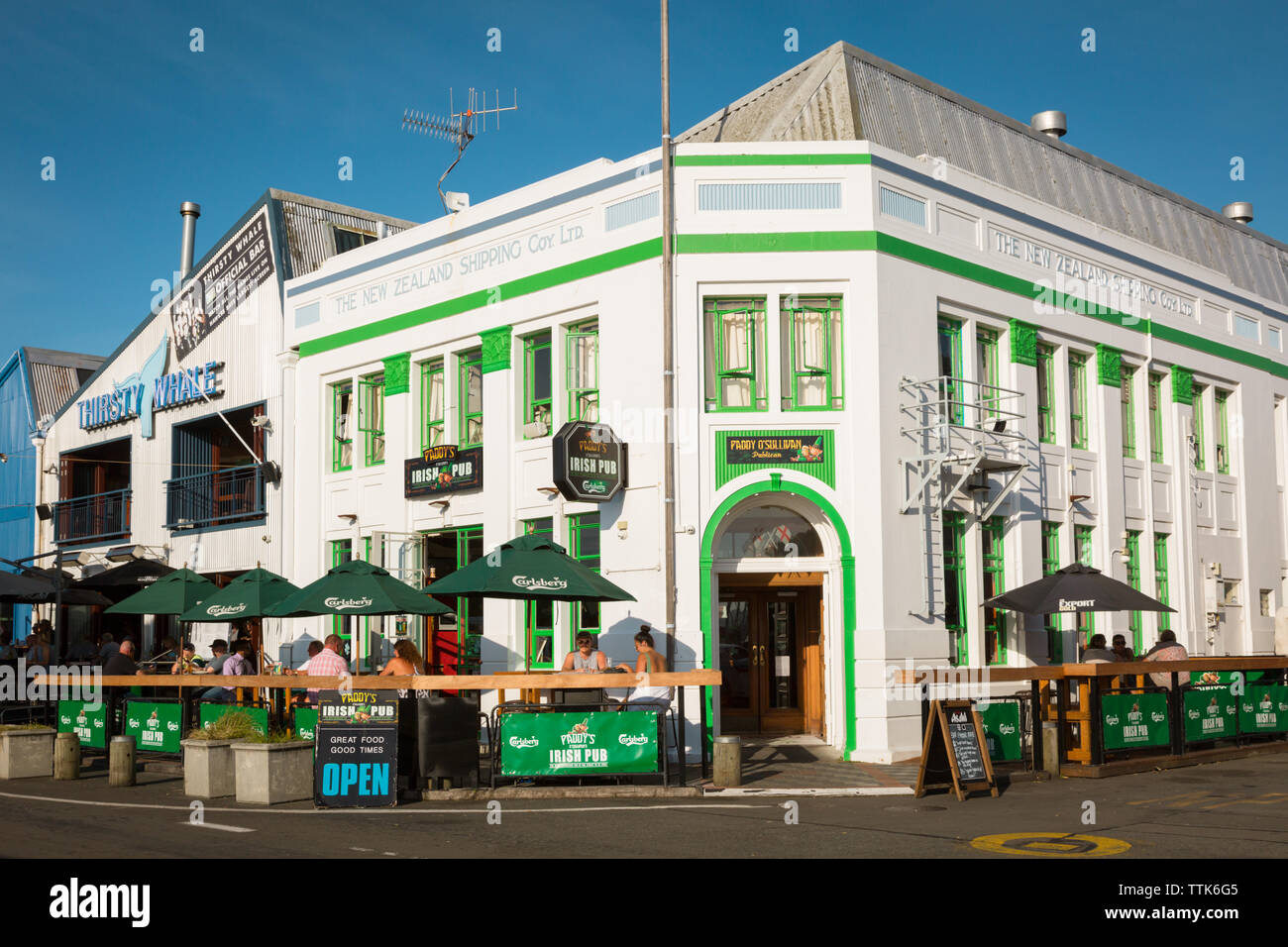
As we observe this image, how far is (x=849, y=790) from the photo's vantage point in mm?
14750

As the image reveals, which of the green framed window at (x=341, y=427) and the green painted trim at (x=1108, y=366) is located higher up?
the green painted trim at (x=1108, y=366)

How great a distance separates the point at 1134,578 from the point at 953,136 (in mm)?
8482

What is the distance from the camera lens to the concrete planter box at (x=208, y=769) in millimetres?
14789

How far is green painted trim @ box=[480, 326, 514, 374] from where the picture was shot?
21.8 meters

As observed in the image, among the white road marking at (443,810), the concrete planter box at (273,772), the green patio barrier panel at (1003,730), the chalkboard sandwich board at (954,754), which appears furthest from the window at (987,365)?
the concrete planter box at (273,772)

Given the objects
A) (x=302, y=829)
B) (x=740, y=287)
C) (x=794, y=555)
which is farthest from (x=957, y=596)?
(x=302, y=829)

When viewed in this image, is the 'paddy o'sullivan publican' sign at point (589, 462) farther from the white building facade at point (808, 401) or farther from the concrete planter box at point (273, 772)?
Answer: the concrete planter box at point (273, 772)

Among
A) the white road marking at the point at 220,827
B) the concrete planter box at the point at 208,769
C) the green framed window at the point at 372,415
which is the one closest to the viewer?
the white road marking at the point at 220,827

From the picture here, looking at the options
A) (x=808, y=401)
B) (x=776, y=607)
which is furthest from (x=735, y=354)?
(x=776, y=607)

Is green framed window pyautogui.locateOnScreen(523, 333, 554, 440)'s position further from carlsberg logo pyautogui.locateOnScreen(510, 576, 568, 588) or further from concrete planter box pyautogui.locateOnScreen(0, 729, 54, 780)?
concrete planter box pyautogui.locateOnScreen(0, 729, 54, 780)

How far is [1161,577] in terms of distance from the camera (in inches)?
973

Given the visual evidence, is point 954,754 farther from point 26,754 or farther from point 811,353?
point 26,754

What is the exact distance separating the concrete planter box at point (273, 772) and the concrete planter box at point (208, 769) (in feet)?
1.85
